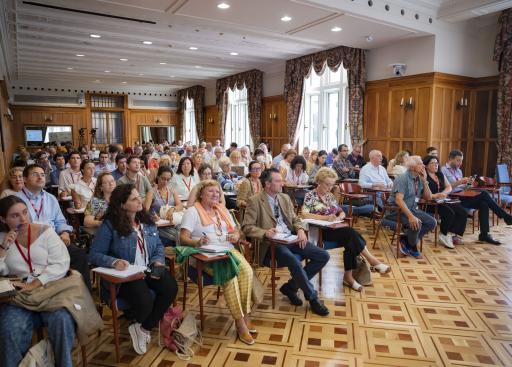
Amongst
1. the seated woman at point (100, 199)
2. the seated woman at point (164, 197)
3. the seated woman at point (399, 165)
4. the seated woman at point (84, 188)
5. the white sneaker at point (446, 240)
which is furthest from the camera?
the seated woman at point (399, 165)

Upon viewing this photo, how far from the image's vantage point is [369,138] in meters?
9.90

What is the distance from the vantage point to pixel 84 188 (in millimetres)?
4996

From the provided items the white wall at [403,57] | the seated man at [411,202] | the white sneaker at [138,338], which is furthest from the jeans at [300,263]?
the white wall at [403,57]

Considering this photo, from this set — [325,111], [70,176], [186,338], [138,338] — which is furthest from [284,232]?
[325,111]

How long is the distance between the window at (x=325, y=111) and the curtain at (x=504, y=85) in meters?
3.62

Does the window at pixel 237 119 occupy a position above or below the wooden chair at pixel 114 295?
above

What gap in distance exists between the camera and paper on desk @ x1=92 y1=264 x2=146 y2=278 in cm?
267

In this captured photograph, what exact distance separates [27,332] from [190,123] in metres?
17.7

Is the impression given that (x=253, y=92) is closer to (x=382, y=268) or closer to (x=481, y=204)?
(x=481, y=204)

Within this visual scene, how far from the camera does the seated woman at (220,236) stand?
3.15 m

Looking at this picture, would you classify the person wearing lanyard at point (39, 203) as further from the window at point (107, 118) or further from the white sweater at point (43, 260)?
the window at point (107, 118)

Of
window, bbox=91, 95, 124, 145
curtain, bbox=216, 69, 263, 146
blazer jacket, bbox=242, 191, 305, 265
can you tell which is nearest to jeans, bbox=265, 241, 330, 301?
blazer jacket, bbox=242, 191, 305, 265

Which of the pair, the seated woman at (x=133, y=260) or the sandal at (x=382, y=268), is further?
the sandal at (x=382, y=268)

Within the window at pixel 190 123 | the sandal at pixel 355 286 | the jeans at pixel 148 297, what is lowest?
the sandal at pixel 355 286
